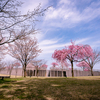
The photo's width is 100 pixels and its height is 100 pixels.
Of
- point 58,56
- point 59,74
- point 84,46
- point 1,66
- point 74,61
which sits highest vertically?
point 84,46

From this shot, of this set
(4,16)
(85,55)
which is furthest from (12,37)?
(85,55)

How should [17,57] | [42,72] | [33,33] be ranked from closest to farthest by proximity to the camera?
[33,33] < [17,57] < [42,72]

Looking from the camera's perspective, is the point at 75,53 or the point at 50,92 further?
the point at 75,53

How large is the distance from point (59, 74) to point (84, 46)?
11.7m

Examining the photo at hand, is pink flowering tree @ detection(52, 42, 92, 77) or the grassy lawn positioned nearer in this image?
the grassy lawn

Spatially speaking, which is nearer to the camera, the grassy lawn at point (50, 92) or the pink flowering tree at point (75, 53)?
the grassy lawn at point (50, 92)

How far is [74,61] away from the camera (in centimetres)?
1923

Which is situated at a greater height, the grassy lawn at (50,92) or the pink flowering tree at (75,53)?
the pink flowering tree at (75,53)

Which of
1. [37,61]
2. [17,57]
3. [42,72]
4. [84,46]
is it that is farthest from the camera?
[42,72]

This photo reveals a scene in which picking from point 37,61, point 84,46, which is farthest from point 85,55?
point 37,61

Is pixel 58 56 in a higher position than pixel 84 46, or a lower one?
lower

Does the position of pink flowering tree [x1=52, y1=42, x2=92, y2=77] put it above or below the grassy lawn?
above

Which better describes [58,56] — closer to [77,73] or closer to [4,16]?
[77,73]

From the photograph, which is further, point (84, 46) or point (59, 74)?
point (59, 74)
